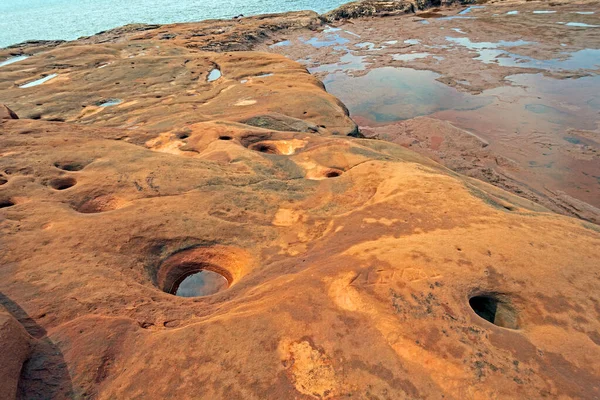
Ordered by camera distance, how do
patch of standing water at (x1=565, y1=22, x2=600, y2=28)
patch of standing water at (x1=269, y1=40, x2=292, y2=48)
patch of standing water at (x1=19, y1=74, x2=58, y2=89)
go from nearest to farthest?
patch of standing water at (x1=19, y1=74, x2=58, y2=89) → patch of standing water at (x1=565, y1=22, x2=600, y2=28) → patch of standing water at (x1=269, y1=40, x2=292, y2=48)

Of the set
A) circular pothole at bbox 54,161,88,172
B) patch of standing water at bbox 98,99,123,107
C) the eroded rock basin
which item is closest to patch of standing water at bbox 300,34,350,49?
the eroded rock basin

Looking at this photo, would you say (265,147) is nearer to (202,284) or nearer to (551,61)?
(202,284)

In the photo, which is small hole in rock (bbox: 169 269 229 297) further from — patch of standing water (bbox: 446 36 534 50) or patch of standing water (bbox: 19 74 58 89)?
patch of standing water (bbox: 446 36 534 50)

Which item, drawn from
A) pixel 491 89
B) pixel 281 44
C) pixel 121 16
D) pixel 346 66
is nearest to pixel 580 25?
pixel 491 89

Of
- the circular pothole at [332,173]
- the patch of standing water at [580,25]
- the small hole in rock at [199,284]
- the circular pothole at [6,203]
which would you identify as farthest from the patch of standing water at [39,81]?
Answer: the patch of standing water at [580,25]

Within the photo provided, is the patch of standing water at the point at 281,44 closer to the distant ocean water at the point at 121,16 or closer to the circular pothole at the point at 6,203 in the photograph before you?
the distant ocean water at the point at 121,16

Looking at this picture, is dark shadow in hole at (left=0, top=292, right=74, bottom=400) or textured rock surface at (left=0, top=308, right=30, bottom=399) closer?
textured rock surface at (left=0, top=308, right=30, bottom=399)
